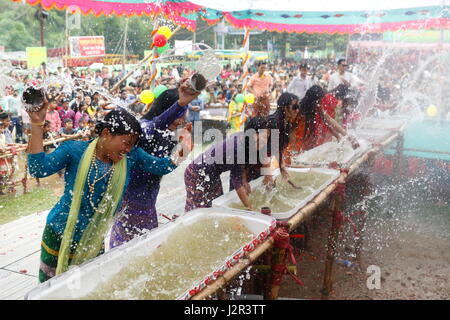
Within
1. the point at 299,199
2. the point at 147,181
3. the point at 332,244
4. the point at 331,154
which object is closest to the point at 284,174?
the point at 299,199

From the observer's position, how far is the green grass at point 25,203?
4804mm

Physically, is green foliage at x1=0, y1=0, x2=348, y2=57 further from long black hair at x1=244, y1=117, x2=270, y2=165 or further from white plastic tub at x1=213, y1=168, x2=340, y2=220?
long black hair at x1=244, y1=117, x2=270, y2=165

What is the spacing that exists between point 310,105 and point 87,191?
137 inches

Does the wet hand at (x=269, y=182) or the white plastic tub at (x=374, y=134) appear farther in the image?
the white plastic tub at (x=374, y=134)

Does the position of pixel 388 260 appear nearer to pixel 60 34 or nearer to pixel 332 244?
pixel 332 244

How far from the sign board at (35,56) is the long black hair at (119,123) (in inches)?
361

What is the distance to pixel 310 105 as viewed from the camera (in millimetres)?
4965

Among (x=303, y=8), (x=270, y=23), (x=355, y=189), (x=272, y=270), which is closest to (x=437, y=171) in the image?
(x=355, y=189)

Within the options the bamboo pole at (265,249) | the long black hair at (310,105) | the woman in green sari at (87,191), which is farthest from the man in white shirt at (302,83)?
the woman in green sari at (87,191)

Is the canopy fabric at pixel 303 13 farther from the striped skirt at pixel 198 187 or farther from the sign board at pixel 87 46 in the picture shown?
the sign board at pixel 87 46

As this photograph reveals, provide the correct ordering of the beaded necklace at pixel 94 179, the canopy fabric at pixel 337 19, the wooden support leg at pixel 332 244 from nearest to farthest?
the beaded necklace at pixel 94 179, the wooden support leg at pixel 332 244, the canopy fabric at pixel 337 19

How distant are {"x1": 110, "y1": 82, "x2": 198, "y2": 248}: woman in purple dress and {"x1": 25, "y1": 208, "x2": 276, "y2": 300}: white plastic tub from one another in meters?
0.28

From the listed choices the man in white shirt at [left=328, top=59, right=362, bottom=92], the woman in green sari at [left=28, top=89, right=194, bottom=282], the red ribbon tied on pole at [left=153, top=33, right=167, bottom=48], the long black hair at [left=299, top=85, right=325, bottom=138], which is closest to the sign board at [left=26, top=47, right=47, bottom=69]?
the red ribbon tied on pole at [left=153, top=33, right=167, bottom=48]

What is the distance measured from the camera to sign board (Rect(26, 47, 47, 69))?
32.8 feet
